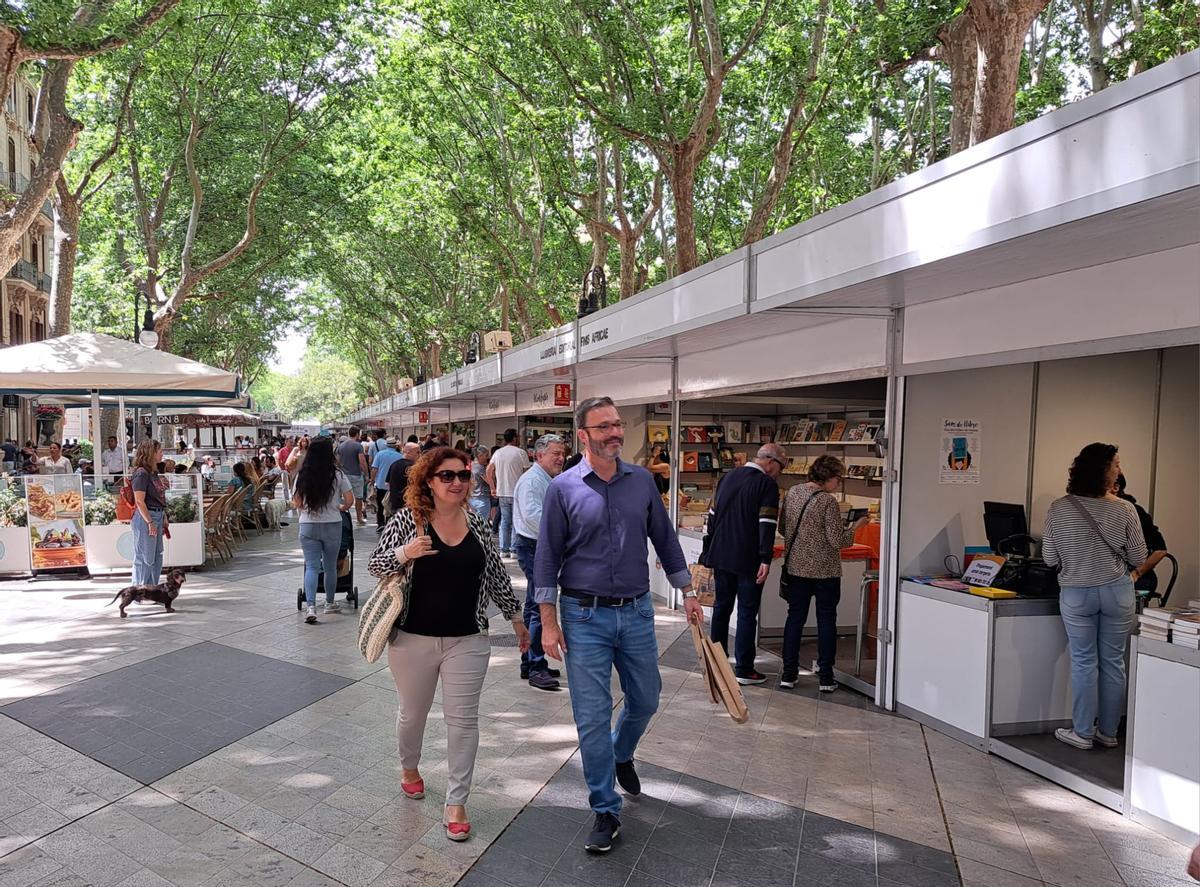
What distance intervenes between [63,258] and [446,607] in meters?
14.5

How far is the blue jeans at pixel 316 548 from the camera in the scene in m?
7.68

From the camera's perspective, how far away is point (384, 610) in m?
3.58

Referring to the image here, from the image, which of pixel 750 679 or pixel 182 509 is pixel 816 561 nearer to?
pixel 750 679

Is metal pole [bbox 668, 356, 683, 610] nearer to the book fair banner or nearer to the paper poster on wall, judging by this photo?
the paper poster on wall

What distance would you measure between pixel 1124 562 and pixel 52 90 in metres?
13.0

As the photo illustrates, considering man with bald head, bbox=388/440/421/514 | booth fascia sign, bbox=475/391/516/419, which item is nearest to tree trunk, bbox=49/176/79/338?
booth fascia sign, bbox=475/391/516/419

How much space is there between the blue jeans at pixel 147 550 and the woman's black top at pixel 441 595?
585cm

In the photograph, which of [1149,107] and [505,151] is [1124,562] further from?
[505,151]

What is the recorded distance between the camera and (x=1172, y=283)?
377cm

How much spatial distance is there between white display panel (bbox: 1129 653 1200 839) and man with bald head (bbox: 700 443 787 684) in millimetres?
2466

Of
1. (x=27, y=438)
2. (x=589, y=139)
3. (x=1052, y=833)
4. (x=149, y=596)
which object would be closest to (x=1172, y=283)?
(x=1052, y=833)

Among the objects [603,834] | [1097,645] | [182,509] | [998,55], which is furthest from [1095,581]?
[182,509]

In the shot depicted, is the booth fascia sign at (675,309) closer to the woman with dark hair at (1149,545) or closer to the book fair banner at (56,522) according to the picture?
the woman with dark hair at (1149,545)

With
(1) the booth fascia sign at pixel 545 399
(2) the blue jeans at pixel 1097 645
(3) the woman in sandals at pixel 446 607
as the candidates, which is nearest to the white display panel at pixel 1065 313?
(2) the blue jeans at pixel 1097 645
